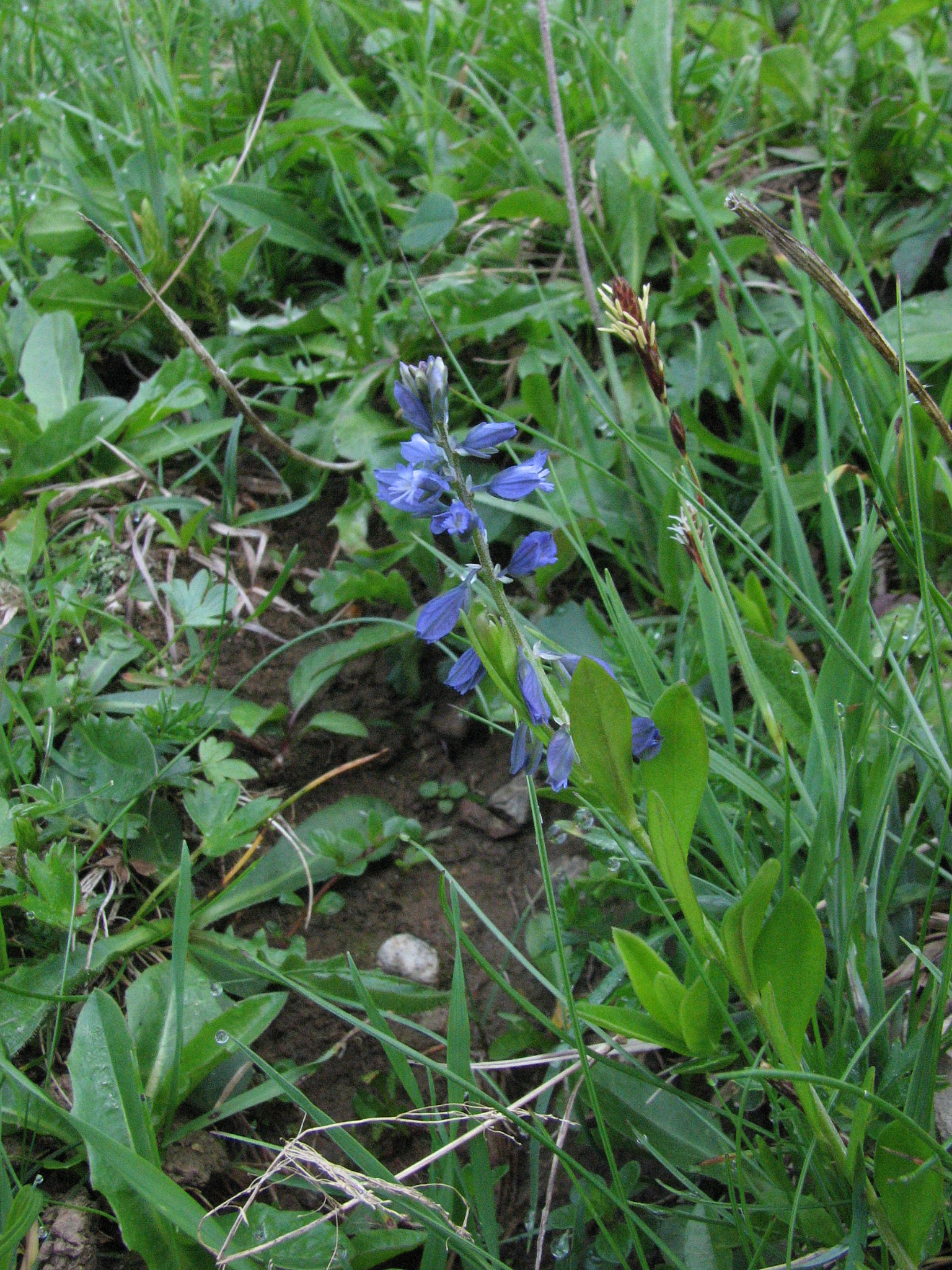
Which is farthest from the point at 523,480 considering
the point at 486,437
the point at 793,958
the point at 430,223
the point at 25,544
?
the point at 430,223

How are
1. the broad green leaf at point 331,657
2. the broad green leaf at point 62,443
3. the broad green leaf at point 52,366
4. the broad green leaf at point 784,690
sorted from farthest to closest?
the broad green leaf at point 52,366 < the broad green leaf at point 62,443 < the broad green leaf at point 331,657 < the broad green leaf at point 784,690

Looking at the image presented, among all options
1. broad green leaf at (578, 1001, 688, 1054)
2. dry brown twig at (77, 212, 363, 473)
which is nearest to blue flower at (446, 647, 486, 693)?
broad green leaf at (578, 1001, 688, 1054)

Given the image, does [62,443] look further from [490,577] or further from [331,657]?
[490,577]

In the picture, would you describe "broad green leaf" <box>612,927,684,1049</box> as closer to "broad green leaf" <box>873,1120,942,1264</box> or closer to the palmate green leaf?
"broad green leaf" <box>873,1120,942,1264</box>

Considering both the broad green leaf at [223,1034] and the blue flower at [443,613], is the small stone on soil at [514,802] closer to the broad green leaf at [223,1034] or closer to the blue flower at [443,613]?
the broad green leaf at [223,1034]

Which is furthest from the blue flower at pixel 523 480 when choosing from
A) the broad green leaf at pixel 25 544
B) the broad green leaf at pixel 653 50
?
the broad green leaf at pixel 653 50
